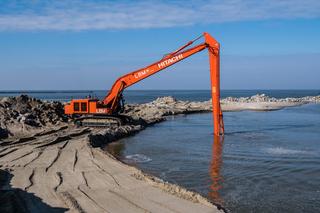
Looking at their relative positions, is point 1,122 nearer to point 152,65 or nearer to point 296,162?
point 152,65

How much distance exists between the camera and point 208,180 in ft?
40.9

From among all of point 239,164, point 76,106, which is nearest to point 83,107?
point 76,106

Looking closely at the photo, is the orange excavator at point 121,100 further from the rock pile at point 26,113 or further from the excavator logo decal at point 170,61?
the rock pile at point 26,113

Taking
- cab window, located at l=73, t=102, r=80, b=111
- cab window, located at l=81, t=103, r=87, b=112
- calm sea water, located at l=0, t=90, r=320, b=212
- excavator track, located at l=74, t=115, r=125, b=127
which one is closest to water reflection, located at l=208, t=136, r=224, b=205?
calm sea water, located at l=0, t=90, r=320, b=212

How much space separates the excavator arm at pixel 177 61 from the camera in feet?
73.8

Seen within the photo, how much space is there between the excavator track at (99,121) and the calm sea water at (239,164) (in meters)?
1.46

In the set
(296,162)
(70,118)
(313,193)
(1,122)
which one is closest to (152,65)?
(70,118)

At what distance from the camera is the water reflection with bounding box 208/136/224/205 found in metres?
10.7

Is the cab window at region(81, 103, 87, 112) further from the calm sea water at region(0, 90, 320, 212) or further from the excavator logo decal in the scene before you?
the excavator logo decal

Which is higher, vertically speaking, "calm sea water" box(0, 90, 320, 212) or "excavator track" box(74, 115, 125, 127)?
Result: "excavator track" box(74, 115, 125, 127)

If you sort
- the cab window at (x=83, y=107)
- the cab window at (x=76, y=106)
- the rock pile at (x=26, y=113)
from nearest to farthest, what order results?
the rock pile at (x=26, y=113) < the cab window at (x=83, y=107) < the cab window at (x=76, y=106)

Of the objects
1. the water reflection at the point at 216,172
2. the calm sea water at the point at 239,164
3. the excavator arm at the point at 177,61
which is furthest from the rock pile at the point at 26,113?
the water reflection at the point at 216,172

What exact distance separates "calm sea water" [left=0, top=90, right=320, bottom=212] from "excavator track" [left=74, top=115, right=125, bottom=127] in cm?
Answer: 146

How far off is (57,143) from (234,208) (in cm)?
1029
